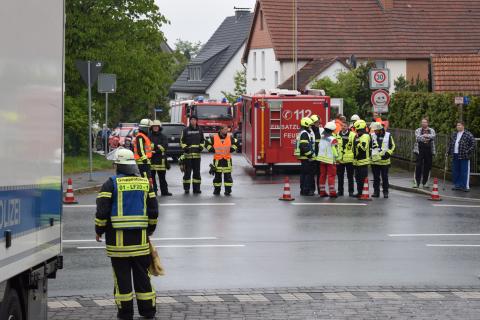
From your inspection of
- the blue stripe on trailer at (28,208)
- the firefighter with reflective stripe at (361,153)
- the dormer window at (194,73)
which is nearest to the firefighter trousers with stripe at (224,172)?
the firefighter with reflective stripe at (361,153)

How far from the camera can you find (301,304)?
11820 mm

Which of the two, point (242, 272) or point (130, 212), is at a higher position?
point (130, 212)

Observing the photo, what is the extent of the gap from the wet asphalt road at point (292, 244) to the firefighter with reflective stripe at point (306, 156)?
368 millimetres

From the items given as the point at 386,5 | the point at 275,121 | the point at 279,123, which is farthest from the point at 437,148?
the point at 386,5

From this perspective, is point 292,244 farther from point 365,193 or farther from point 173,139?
point 173,139

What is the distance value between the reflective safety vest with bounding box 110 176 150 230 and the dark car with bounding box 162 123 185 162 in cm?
3004

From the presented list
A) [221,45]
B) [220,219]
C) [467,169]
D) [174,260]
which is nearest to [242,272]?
[174,260]

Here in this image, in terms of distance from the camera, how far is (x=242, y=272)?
14133 mm

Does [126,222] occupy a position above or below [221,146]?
below

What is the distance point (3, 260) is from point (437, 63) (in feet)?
119

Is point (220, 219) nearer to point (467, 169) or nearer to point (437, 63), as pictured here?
point (467, 169)

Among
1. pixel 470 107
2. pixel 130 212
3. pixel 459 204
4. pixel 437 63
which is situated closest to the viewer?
pixel 130 212

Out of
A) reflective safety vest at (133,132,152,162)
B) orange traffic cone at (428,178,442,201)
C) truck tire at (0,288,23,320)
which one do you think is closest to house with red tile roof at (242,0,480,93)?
orange traffic cone at (428,178,442,201)

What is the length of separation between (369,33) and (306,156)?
130 feet
